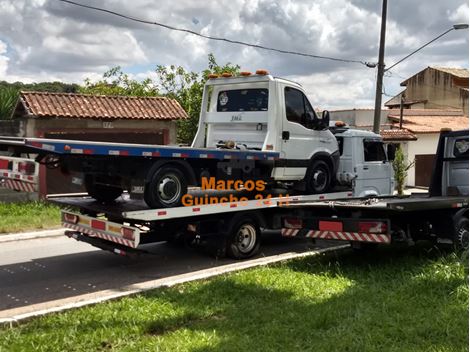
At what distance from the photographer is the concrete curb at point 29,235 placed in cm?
1081

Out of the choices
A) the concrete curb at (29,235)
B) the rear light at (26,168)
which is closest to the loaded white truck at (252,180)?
the rear light at (26,168)

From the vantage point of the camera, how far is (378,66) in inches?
721

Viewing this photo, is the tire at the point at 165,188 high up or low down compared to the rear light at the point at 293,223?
up

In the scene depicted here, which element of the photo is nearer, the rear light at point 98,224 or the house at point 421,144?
the rear light at point 98,224

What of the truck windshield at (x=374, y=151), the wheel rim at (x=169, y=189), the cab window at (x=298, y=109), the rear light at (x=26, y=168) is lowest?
the wheel rim at (x=169, y=189)

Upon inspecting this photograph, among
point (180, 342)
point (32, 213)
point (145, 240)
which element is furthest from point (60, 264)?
point (32, 213)

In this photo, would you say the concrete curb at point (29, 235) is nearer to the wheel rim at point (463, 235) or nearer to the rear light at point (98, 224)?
the rear light at point (98, 224)

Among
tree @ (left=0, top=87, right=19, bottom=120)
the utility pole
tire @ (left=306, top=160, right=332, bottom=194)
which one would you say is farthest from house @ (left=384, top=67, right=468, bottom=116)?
tire @ (left=306, top=160, right=332, bottom=194)

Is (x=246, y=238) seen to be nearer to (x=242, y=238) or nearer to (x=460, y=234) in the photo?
(x=242, y=238)

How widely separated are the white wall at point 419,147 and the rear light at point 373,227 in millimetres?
20018

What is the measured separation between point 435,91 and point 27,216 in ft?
132

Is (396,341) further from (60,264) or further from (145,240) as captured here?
(60,264)

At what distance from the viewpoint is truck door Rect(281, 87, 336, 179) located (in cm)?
922

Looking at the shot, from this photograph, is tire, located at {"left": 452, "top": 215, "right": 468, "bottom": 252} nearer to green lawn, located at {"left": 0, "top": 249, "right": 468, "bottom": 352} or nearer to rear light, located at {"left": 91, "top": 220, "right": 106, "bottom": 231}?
green lawn, located at {"left": 0, "top": 249, "right": 468, "bottom": 352}
